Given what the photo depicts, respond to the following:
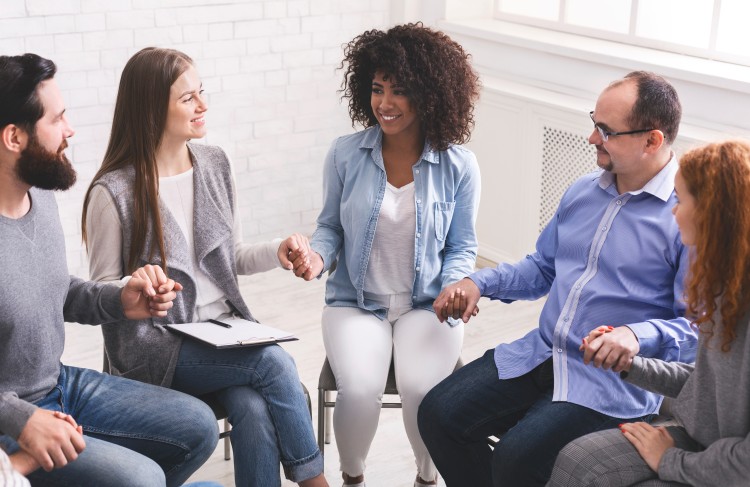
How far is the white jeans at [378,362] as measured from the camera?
8.73 feet

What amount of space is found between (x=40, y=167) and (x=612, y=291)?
138cm

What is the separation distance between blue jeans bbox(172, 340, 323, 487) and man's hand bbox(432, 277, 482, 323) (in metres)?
0.43

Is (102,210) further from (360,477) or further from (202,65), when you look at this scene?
(202,65)

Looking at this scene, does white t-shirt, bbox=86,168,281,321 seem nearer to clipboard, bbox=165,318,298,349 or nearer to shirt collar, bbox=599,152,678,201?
clipboard, bbox=165,318,298,349

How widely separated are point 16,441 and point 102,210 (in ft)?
2.10

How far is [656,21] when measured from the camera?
4.28 metres

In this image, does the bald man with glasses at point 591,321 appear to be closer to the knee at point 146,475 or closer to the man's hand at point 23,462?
the knee at point 146,475

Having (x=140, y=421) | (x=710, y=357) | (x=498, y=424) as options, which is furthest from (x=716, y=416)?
(x=140, y=421)

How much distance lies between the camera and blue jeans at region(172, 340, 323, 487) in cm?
251

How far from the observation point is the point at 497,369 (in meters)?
2.57

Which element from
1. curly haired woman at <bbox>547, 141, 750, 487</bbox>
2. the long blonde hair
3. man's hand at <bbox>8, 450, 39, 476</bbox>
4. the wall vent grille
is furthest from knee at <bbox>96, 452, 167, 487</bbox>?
the wall vent grille

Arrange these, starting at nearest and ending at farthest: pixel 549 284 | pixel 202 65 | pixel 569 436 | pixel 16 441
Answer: pixel 16 441, pixel 569 436, pixel 549 284, pixel 202 65

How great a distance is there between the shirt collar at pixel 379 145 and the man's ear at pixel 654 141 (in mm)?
653

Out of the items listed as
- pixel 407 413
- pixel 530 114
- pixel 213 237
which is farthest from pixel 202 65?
pixel 407 413
